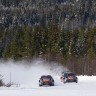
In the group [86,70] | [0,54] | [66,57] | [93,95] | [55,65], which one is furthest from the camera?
[0,54]

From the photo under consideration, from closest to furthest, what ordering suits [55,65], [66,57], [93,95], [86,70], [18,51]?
[93,95]
[86,70]
[55,65]
[66,57]
[18,51]

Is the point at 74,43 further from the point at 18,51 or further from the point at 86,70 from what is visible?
the point at 86,70

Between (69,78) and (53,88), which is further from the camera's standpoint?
(69,78)

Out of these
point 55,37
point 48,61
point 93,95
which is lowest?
point 93,95

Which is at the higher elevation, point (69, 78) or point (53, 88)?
point (69, 78)

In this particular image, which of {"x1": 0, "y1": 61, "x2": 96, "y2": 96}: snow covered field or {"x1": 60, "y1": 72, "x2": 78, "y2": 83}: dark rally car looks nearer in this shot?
{"x1": 0, "y1": 61, "x2": 96, "y2": 96}: snow covered field

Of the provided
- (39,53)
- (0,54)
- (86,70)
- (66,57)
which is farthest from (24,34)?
(86,70)

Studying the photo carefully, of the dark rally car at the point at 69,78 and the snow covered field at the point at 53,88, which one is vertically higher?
the dark rally car at the point at 69,78

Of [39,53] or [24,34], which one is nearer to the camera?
[39,53]

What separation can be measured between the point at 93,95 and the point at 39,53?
298 feet

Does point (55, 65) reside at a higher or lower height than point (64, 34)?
lower

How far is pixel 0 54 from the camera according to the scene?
122375 millimetres

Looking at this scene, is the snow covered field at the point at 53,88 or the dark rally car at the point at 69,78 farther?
the dark rally car at the point at 69,78

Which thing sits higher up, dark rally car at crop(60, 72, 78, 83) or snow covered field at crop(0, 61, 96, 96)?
dark rally car at crop(60, 72, 78, 83)
